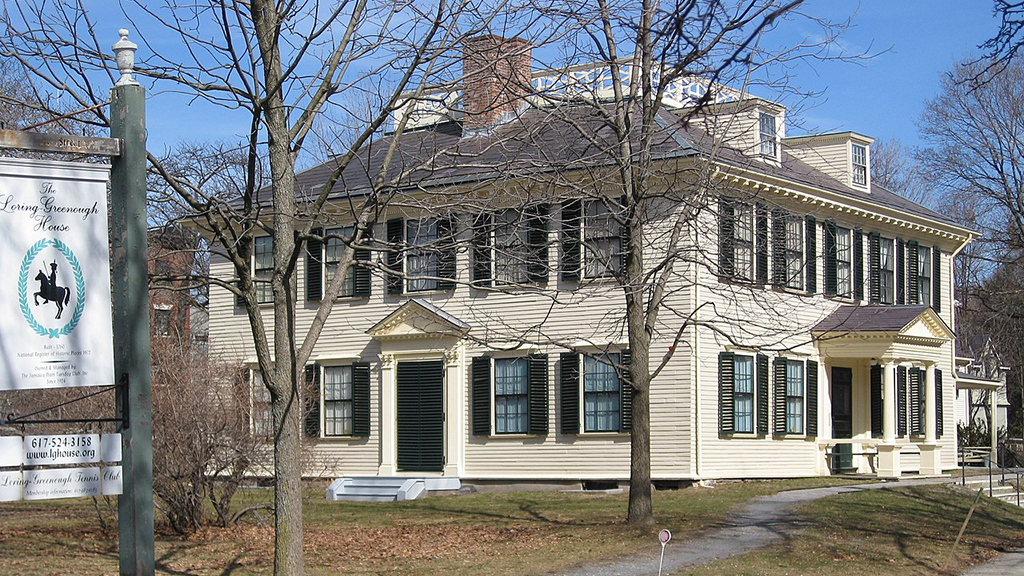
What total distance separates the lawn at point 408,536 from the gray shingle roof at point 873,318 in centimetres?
552

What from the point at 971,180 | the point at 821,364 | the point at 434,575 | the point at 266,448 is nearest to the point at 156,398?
the point at 266,448

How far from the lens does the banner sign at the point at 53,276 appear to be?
7.43 metres

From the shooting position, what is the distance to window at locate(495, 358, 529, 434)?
25672 mm

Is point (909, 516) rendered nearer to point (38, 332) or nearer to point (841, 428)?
point (841, 428)

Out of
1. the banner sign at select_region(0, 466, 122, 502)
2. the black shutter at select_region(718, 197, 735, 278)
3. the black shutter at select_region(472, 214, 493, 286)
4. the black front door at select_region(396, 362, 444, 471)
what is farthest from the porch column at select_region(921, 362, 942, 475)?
the banner sign at select_region(0, 466, 122, 502)

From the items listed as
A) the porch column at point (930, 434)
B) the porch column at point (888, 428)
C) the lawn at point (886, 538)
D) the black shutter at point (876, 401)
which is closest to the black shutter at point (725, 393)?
the lawn at point (886, 538)

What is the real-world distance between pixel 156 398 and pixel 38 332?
9.69m

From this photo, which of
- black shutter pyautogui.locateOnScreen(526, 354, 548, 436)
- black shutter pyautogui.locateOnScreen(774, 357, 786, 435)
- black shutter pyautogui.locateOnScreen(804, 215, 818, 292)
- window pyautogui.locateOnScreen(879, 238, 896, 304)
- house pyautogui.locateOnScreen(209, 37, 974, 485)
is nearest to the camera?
house pyautogui.locateOnScreen(209, 37, 974, 485)

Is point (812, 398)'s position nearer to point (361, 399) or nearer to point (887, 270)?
point (887, 270)

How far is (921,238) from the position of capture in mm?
30672

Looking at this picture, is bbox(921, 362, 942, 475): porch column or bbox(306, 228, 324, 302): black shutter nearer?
bbox(306, 228, 324, 302): black shutter

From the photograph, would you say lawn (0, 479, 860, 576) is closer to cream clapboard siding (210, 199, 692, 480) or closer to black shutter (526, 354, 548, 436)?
cream clapboard siding (210, 199, 692, 480)

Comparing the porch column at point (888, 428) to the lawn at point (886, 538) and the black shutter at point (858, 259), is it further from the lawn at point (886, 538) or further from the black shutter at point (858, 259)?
the lawn at point (886, 538)

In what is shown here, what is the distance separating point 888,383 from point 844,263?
290 centimetres
